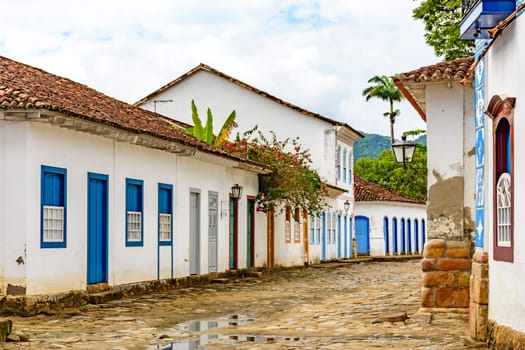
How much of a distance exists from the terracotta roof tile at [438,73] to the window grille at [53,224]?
588 cm

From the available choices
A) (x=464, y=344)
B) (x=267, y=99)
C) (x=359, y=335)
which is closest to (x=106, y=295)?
(x=359, y=335)

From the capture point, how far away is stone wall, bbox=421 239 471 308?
1357cm

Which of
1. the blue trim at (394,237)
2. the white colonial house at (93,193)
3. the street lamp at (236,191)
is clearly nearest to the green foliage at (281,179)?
the street lamp at (236,191)

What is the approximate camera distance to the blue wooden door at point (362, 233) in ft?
155

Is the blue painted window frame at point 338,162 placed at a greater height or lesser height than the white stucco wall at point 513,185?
greater

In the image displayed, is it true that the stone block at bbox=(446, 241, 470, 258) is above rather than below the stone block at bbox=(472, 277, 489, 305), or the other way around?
above

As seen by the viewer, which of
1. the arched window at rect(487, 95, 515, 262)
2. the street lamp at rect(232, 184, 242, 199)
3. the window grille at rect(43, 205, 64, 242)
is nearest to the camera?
the arched window at rect(487, 95, 515, 262)

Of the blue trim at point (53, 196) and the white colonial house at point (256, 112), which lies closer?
the blue trim at point (53, 196)

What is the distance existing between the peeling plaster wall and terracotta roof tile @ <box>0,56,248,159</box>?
18.3 feet

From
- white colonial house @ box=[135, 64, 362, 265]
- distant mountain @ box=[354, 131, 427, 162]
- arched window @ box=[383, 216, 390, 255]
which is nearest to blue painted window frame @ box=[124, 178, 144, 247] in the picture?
white colonial house @ box=[135, 64, 362, 265]

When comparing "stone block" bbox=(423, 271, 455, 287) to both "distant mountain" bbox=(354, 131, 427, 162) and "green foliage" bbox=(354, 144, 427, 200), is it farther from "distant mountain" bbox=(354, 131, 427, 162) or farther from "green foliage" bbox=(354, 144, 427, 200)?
"distant mountain" bbox=(354, 131, 427, 162)

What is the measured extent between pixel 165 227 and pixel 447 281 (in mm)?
8568

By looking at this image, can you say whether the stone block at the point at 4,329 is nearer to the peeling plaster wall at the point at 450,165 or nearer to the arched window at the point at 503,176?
the arched window at the point at 503,176

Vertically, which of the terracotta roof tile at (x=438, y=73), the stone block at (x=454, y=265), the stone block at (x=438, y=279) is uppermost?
the terracotta roof tile at (x=438, y=73)
